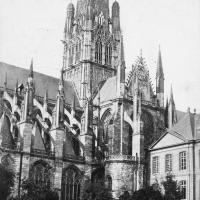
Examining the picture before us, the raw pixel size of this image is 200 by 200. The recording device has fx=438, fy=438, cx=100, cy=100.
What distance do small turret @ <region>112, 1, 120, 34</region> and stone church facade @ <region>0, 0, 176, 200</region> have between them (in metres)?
0.14

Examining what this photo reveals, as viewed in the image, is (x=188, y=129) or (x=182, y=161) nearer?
(x=182, y=161)

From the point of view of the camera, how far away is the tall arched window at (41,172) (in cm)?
4003

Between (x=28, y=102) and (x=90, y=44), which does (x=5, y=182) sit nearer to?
(x=28, y=102)

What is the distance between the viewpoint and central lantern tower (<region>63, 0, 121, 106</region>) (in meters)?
56.8

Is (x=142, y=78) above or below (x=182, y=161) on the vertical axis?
above

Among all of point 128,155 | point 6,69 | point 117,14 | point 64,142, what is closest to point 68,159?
point 64,142

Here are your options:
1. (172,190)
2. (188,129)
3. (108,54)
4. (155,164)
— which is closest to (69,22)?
(108,54)

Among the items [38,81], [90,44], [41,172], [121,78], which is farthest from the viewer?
[90,44]

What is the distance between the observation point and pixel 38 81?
55031 mm

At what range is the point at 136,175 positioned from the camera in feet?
144

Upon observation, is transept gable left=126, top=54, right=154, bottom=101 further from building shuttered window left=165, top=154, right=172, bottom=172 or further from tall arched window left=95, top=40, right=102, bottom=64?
building shuttered window left=165, top=154, right=172, bottom=172

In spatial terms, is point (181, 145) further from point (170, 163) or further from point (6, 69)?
point (6, 69)

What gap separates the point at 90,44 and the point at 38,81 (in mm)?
8529

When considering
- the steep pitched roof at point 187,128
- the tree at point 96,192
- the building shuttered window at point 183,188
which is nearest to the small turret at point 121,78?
the steep pitched roof at point 187,128
